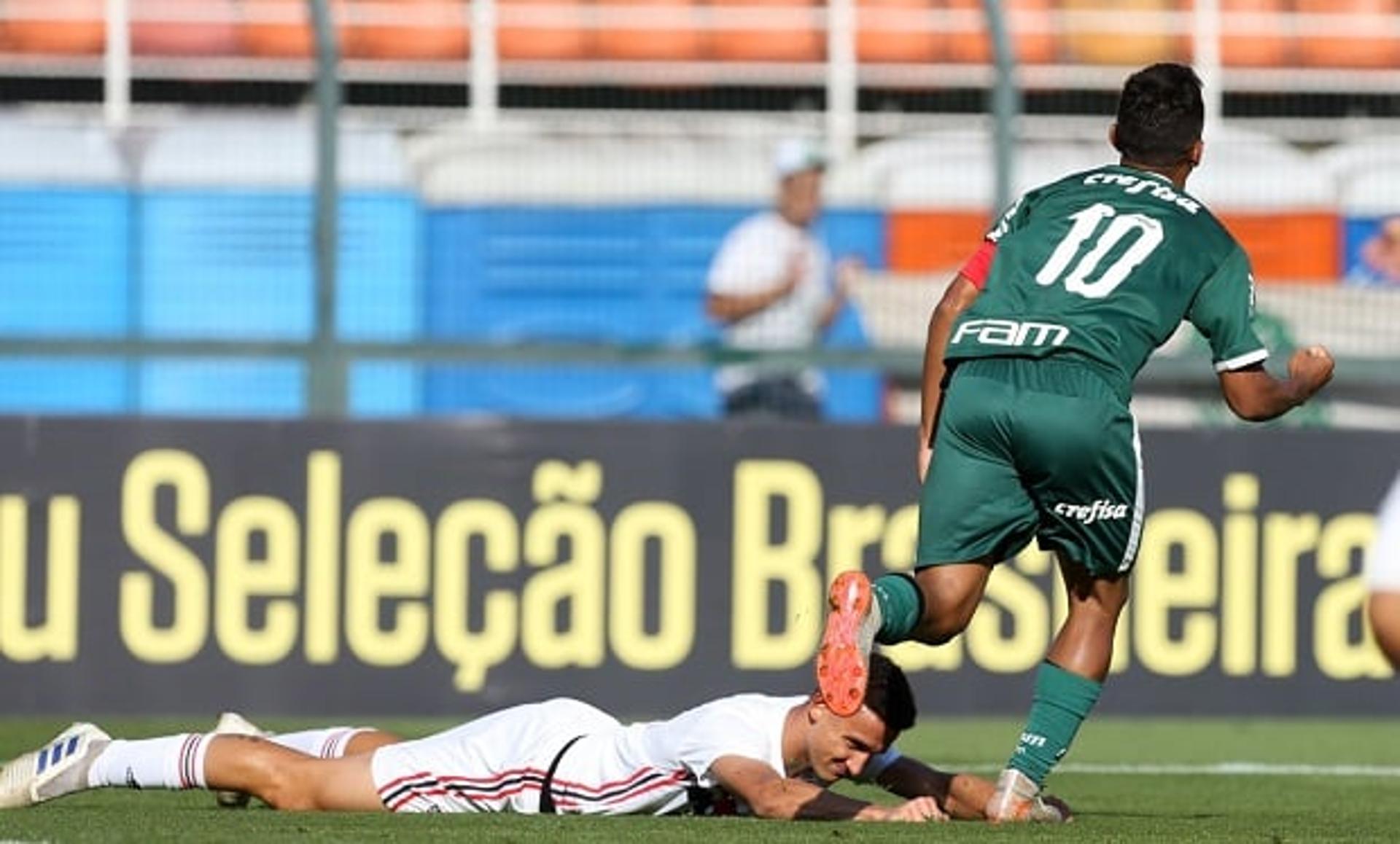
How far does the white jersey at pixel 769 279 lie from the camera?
13.5m

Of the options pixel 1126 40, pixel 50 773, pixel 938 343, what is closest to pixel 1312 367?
pixel 938 343

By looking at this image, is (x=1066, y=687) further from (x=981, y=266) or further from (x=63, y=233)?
(x=63, y=233)

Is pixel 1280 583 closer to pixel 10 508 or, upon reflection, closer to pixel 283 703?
pixel 283 703

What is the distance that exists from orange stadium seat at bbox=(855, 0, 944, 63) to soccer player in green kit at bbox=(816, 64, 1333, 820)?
20.3 feet

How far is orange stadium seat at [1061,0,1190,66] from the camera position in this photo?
14.3 meters

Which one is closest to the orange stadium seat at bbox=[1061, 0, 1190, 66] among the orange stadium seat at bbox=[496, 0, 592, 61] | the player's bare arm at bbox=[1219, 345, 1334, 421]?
the orange stadium seat at bbox=[496, 0, 592, 61]

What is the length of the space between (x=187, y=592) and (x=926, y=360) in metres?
5.34

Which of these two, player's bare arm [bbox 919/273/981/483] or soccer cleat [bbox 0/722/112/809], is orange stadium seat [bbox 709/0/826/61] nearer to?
player's bare arm [bbox 919/273/981/483]

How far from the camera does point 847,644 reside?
7145mm

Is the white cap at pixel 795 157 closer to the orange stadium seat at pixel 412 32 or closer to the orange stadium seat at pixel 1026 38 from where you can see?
the orange stadium seat at pixel 1026 38

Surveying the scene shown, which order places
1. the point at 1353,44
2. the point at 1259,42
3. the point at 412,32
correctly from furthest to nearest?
the point at 1259,42, the point at 1353,44, the point at 412,32

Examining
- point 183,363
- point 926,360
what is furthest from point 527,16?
point 926,360

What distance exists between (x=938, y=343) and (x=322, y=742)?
1.87 meters

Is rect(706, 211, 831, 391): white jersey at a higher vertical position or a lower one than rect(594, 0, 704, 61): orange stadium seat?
lower
